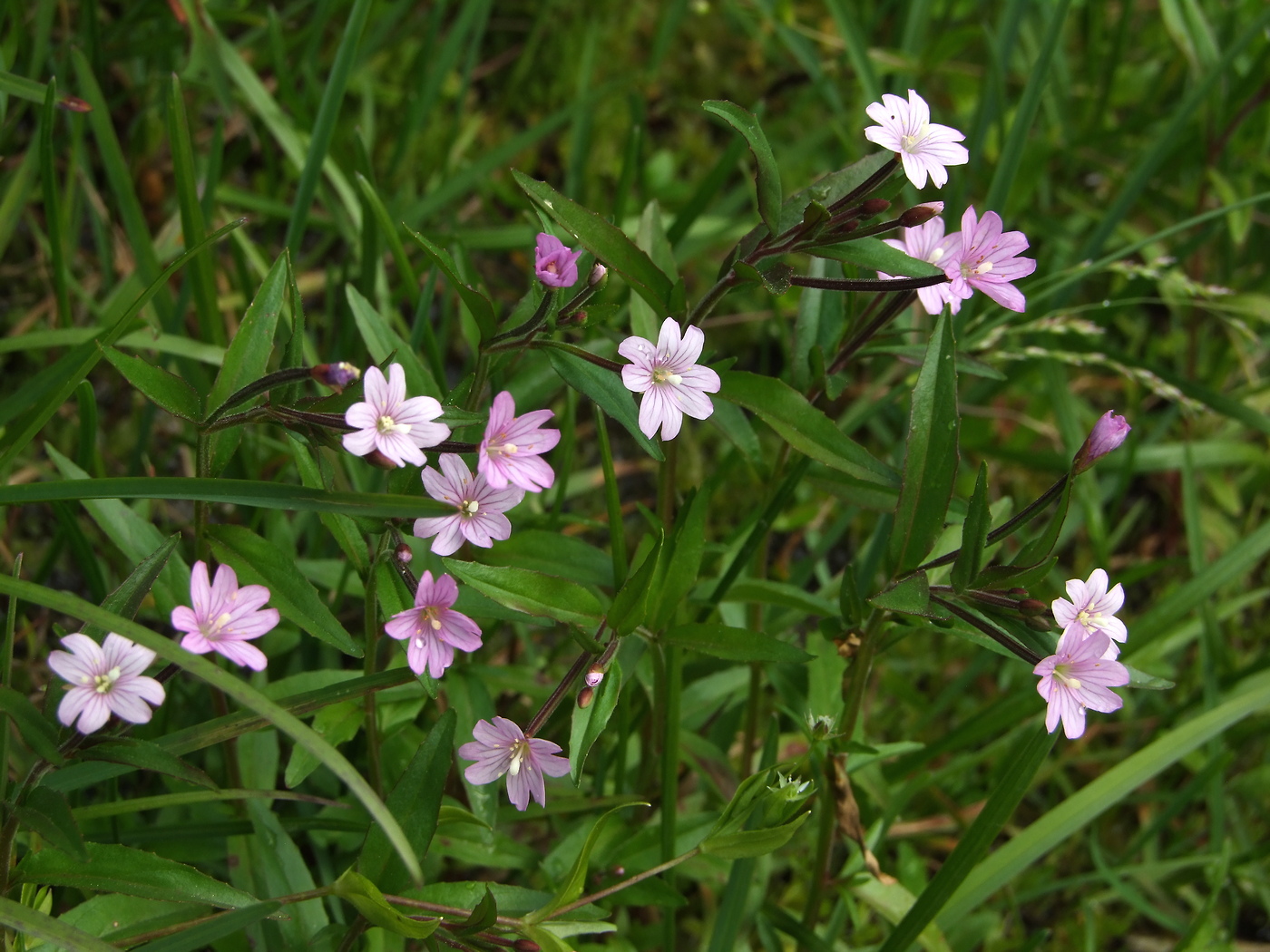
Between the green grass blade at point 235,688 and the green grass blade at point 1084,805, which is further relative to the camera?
the green grass blade at point 1084,805

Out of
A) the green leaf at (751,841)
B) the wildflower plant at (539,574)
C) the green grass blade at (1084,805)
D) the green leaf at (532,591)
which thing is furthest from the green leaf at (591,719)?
the green grass blade at (1084,805)

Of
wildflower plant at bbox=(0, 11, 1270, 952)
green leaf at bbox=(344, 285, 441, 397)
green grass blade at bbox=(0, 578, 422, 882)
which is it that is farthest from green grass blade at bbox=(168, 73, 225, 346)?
green grass blade at bbox=(0, 578, 422, 882)

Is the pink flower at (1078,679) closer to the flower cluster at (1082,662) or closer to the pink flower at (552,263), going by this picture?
the flower cluster at (1082,662)

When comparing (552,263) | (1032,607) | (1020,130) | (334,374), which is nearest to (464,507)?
(334,374)

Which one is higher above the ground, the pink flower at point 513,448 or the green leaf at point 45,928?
the pink flower at point 513,448

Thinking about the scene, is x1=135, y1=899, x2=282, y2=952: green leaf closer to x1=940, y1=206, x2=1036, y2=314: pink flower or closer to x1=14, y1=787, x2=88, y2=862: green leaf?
x1=14, y1=787, x2=88, y2=862: green leaf

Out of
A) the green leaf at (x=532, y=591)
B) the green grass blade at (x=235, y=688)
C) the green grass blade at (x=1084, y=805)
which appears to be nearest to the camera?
the green grass blade at (x=235, y=688)
